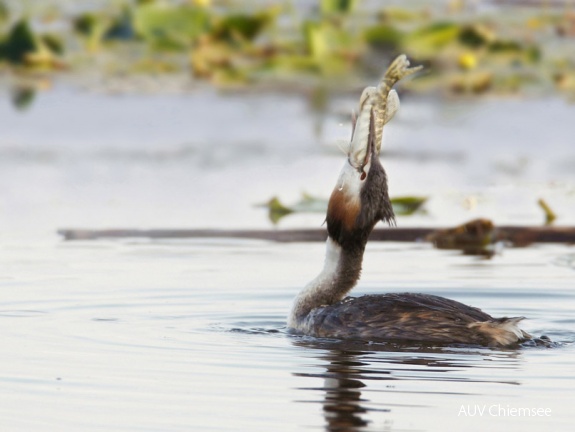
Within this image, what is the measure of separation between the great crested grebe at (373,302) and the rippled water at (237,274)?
114mm

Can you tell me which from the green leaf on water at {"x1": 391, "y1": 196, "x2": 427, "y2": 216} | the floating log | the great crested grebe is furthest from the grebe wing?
the green leaf on water at {"x1": 391, "y1": 196, "x2": 427, "y2": 216}

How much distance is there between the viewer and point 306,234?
34.6ft

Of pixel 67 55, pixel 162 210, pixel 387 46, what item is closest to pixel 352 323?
pixel 162 210

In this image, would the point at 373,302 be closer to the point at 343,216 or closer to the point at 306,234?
the point at 343,216

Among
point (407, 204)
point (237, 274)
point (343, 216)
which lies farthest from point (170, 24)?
point (343, 216)

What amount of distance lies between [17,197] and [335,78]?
6986mm

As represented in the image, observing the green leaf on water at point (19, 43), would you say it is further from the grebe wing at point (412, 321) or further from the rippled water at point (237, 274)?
the grebe wing at point (412, 321)

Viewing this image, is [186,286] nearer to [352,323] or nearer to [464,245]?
[352,323]

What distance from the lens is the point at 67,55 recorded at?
764 inches

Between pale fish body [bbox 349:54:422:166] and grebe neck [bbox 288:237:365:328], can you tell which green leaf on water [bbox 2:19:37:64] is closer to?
grebe neck [bbox 288:237:365:328]

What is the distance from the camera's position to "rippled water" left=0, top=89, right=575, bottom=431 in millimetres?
6074

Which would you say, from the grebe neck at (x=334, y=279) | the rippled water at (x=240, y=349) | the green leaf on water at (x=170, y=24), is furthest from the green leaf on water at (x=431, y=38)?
the grebe neck at (x=334, y=279)

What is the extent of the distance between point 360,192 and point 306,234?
2.88 metres

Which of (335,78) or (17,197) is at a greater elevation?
(335,78)
